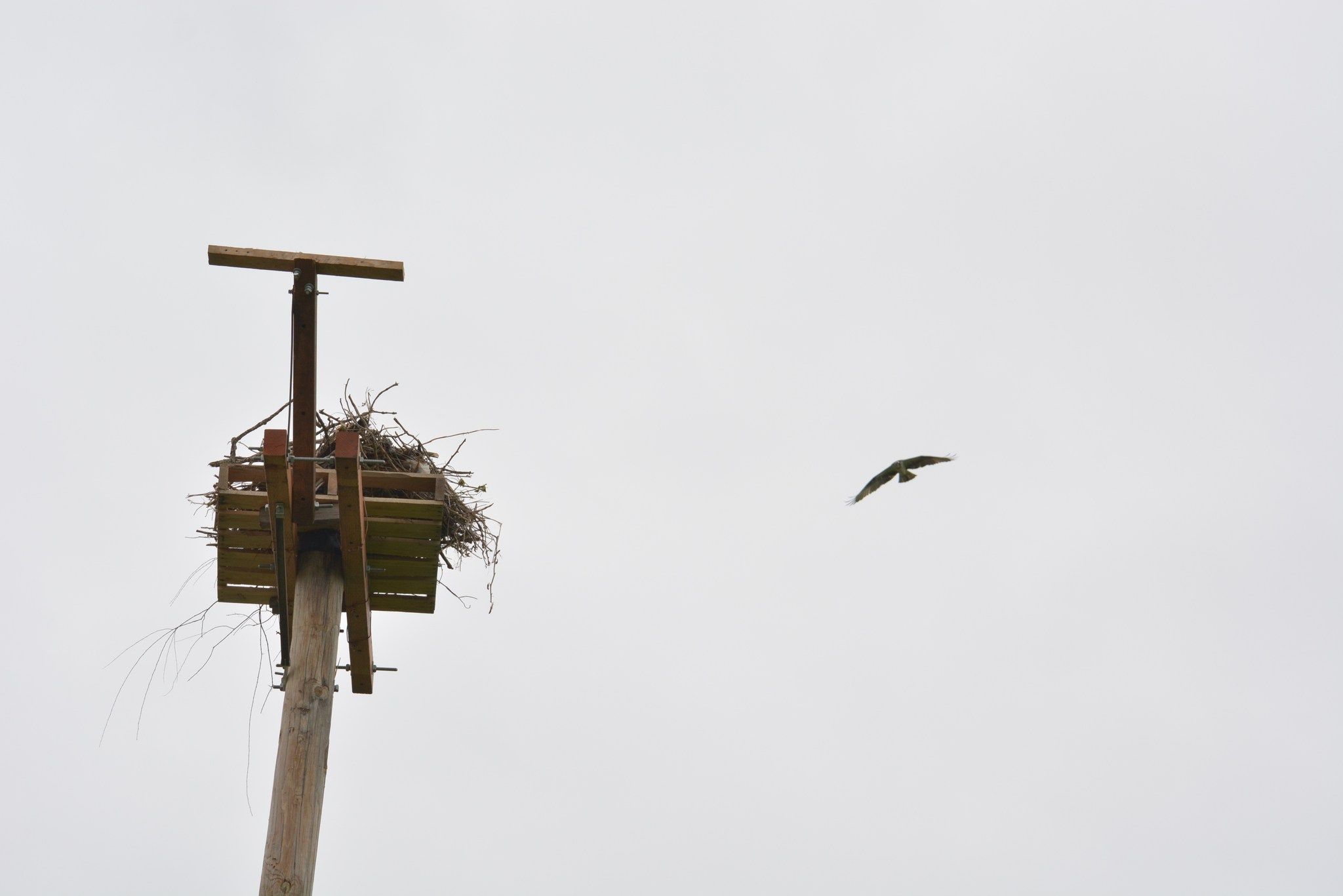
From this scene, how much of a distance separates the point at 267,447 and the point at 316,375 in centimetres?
36

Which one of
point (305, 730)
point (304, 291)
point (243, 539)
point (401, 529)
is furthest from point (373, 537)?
point (304, 291)

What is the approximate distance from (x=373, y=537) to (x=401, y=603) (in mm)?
502

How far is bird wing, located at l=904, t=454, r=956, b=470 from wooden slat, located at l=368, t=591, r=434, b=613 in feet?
8.90

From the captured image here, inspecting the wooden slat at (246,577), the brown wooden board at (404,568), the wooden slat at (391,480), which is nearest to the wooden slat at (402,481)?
the wooden slat at (391,480)

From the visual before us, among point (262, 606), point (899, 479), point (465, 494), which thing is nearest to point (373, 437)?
point (465, 494)

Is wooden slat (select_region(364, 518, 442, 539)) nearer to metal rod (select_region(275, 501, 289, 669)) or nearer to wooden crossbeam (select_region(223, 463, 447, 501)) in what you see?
wooden crossbeam (select_region(223, 463, 447, 501))

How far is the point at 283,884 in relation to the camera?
5043 millimetres

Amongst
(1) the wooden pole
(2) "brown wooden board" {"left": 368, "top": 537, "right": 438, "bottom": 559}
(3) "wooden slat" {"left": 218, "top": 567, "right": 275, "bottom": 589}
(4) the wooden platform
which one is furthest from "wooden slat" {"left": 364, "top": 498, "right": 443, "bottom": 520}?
(3) "wooden slat" {"left": 218, "top": 567, "right": 275, "bottom": 589}

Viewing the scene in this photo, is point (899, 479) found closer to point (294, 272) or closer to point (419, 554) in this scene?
point (419, 554)

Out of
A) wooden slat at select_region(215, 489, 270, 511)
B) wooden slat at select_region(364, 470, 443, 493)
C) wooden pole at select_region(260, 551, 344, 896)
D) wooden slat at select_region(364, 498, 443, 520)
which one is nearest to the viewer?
wooden pole at select_region(260, 551, 344, 896)

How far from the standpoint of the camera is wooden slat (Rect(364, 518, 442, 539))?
19.4 feet

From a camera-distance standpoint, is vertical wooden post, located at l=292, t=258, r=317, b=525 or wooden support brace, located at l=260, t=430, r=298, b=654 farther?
vertical wooden post, located at l=292, t=258, r=317, b=525

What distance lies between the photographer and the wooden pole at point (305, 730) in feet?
16.7

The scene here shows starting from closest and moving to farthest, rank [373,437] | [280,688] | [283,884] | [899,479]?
1. [283,884]
2. [280,688]
3. [373,437]
4. [899,479]
